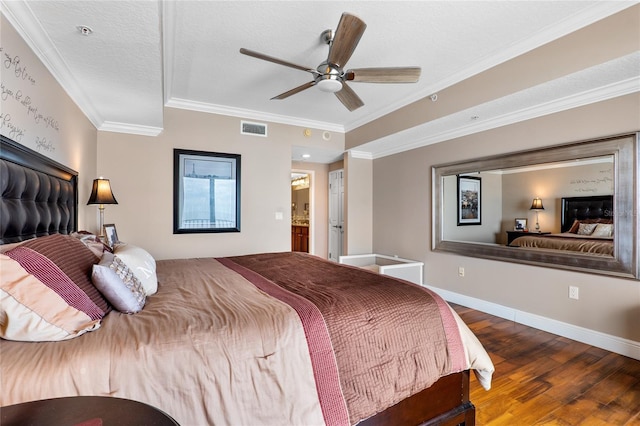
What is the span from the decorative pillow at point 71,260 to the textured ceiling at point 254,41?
1251mm

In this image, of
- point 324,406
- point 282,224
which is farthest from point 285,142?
point 324,406

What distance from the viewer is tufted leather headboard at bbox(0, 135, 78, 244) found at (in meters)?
1.51

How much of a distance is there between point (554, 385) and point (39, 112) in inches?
158

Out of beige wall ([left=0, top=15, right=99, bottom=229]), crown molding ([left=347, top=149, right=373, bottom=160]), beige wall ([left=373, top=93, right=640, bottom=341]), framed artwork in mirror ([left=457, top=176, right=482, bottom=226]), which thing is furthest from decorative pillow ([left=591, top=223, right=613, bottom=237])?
→ beige wall ([left=0, top=15, right=99, bottom=229])

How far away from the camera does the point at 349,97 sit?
108 inches

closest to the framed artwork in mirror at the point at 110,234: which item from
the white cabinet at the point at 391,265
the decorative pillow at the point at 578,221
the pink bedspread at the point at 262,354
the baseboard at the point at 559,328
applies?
the pink bedspread at the point at 262,354

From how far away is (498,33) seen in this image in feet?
7.96

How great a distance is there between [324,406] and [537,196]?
10.7 feet

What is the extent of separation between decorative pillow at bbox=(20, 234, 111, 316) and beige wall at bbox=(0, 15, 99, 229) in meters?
0.79

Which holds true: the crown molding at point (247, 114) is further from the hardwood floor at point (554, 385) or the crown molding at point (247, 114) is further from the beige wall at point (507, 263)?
the hardwood floor at point (554, 385)

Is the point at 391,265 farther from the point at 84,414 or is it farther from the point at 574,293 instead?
the point at 84,414

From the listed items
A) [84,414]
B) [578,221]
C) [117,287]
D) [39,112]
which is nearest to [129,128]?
[39,112]

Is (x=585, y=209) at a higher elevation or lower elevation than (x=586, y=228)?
higher

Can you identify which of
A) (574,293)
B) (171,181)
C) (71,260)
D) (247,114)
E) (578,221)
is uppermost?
(247,114)
